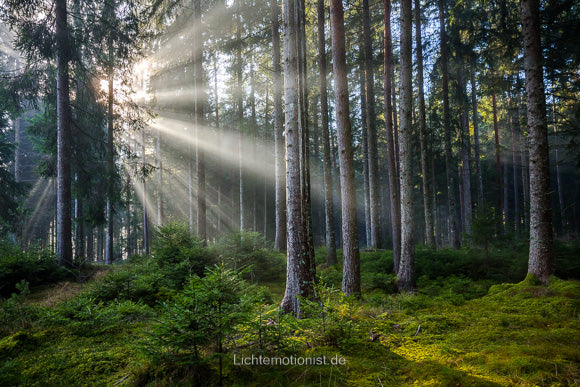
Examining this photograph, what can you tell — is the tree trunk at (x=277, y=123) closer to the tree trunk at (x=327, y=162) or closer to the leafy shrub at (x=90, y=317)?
the tree trunk at (x=327, y=162)

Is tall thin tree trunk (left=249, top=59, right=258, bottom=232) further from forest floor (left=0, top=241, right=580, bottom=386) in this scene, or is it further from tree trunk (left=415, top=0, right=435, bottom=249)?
forest floor (left=0, top=241, right=580, bottom=386)

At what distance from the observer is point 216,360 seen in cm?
304

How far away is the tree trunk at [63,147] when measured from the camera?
11131 millimetres

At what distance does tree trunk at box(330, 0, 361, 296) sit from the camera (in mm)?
7199

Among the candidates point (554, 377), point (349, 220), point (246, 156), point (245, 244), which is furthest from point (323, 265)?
point (246, 156)

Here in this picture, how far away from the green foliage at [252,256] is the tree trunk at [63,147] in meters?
6.43

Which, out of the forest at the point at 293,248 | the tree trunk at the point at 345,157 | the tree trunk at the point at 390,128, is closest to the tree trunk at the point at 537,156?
the forest at the point at 293,248

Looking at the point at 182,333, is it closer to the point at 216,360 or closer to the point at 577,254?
the point at 216,360

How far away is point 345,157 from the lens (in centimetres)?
720

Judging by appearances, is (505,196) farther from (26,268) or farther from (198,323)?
(26,268)

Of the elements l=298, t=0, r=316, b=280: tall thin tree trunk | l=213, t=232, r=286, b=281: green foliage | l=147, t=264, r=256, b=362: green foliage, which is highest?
l=298, t=0, r=316, b=280: tall thin tree trunk

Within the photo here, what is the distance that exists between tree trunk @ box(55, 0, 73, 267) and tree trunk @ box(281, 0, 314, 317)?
419 inches

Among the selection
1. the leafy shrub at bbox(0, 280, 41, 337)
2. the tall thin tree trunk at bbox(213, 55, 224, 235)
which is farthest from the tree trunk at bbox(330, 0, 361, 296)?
the tall thin tree trunk at bbox(213, 55, 224, 235)

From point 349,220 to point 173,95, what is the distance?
1781 cm
